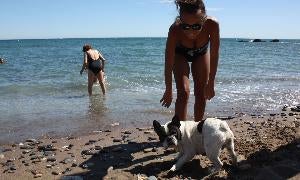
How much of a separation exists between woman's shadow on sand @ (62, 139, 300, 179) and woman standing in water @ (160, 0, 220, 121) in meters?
0.71

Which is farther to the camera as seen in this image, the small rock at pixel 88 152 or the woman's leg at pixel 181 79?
the small rock at pixel 88 152

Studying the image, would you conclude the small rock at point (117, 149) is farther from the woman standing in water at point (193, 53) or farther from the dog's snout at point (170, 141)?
the dog's snout at point (170, 141)

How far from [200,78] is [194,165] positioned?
120 cm

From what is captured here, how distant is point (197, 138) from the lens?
4969 mm

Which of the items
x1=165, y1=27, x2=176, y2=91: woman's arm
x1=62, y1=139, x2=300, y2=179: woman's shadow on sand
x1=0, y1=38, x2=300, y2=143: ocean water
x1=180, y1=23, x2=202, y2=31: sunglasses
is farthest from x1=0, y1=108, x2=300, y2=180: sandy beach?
x1=180, y1=23, x2=202, y2=31: sunglasses

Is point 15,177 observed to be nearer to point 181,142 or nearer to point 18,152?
point 18,152

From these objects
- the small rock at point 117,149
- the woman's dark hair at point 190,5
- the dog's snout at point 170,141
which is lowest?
the small rock at point 117,149

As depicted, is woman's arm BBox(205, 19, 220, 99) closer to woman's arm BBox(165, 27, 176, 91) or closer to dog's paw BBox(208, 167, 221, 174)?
woman's arm BBox(165, 27, 176, 91)

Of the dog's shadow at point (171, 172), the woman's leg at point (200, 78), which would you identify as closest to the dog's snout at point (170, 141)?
the dog's shadow at point (171, 172)

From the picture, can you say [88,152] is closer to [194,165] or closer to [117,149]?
[117,149]

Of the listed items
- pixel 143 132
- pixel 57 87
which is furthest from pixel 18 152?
pixel 57 87

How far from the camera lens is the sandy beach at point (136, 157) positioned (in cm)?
497

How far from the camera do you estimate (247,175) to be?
4.75m

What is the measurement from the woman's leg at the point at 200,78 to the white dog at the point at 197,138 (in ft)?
2.41
